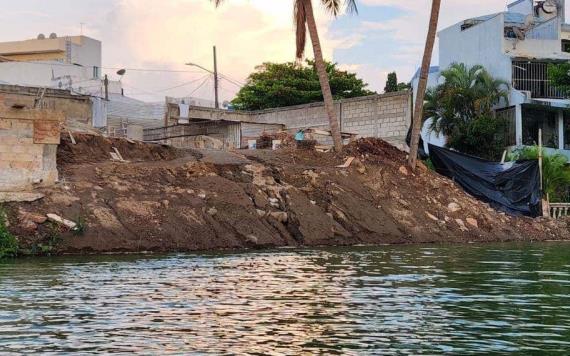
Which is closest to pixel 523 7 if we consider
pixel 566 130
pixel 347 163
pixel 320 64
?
pixel 566 130

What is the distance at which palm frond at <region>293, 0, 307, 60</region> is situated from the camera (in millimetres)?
30781

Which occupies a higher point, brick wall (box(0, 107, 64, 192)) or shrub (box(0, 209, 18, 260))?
brick wall (box(0, 107, 64, 192))

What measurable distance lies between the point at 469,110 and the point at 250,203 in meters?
17.3

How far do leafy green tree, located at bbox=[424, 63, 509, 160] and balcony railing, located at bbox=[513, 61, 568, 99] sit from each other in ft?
4.51

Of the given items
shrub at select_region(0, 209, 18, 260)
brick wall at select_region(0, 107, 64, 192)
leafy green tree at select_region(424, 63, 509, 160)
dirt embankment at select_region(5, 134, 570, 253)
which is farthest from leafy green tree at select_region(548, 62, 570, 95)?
shrub at select_region(0, 209, 18, 260)

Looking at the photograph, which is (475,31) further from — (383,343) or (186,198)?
→ (383,343)

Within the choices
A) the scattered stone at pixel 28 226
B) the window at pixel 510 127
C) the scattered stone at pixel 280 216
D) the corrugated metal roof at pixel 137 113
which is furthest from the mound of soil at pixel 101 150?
the window at pixel 510 127

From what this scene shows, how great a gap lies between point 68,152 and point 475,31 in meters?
23.4

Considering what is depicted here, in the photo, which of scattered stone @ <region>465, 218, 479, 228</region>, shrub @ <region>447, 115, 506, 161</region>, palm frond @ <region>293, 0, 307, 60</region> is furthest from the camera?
shrub @ <region>447, 115, 506, 161</region>

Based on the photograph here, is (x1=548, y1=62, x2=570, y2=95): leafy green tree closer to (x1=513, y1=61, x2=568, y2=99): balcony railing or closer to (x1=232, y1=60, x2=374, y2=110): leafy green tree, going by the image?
(x1=513, y1=61, x2=568, y2=99): balcony railing

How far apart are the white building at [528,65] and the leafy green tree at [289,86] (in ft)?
49.5

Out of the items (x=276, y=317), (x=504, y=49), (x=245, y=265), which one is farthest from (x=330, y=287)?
(x=504, y=49)

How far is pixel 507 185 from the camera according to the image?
3056 cm

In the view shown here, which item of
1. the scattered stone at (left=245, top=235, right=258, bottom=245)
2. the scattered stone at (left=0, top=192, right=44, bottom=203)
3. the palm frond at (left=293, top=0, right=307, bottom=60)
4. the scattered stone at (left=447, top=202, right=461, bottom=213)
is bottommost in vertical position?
the scattered stone at (left=245, top=235, right=258, bottom=245)
